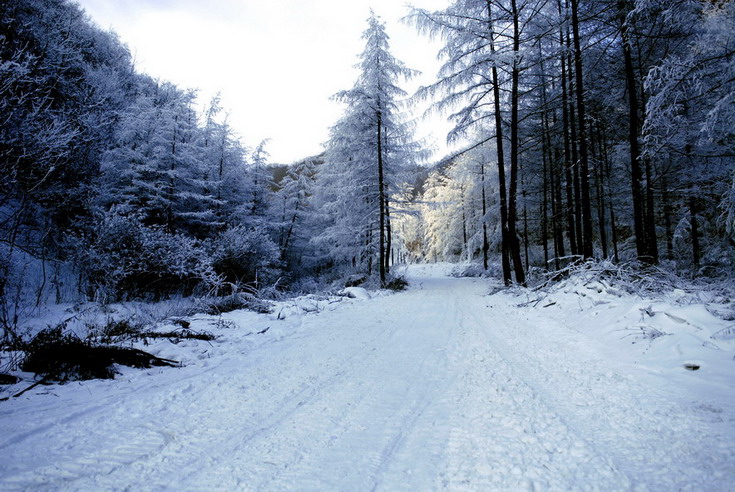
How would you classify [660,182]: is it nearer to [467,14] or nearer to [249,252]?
[467,14]

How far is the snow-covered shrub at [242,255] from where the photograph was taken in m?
13.0

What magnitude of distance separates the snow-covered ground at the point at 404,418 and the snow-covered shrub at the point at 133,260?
5999 mm

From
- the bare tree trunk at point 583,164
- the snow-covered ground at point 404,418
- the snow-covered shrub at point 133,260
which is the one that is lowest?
the snow-covered ground at point 404,418

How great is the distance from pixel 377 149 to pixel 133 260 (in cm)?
1185

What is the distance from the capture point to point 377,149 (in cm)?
1617

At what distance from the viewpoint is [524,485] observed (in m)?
1.38

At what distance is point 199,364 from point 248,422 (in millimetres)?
1608

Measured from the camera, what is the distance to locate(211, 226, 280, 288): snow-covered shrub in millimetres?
13016

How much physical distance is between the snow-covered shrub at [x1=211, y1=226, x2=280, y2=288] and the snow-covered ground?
9.83m

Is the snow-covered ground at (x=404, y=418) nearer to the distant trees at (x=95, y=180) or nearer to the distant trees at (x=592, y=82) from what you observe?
the distant trees at (x=95, y=180)

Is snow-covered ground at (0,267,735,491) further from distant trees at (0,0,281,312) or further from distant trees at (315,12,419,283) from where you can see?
distant trees at (315,12,419,283)

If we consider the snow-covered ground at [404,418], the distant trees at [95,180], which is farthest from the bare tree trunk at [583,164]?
the distant trees at [95,180]

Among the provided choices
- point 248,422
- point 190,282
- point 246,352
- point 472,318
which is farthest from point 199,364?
point 190,282

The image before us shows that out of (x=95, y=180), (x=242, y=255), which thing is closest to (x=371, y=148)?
(x=242, y=255)
